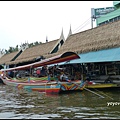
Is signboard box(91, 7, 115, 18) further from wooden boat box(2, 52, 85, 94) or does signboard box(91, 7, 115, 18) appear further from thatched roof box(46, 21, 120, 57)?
wooden boat box(2, 52, 85, 94)

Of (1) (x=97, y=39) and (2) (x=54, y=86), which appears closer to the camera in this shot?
(2) (x=54, y=86)

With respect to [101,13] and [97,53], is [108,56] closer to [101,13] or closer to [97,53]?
[97,53]

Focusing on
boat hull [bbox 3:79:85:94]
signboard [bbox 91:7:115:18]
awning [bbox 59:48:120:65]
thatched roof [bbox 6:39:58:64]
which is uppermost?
signboard [bbox 91:7:115:18]

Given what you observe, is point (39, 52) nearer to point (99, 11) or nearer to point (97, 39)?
point (97, 39)

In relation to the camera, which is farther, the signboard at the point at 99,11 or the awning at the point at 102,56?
the signboard at the point at 99,11

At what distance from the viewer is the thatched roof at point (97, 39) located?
11500mm

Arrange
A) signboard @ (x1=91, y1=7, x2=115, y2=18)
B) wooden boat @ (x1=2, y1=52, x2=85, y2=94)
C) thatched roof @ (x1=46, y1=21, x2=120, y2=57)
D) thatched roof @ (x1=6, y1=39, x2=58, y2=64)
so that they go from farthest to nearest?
signboard @ (x1=91, y1=7, x2=115, y2=18), thatched roof @ (x1=6, y1=39, x2=58, y2=64), thatched roof @ (x1=46, y1=21, x2=120, y2=57), wooden boat @ (x1=2, y1=52, x2=85, y2=94)

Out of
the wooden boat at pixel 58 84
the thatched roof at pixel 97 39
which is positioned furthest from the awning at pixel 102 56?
the wooden boat at pixel 58 84

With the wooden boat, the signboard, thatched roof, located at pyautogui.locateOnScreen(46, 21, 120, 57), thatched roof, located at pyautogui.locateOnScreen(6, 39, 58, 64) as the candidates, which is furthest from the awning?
the signboard

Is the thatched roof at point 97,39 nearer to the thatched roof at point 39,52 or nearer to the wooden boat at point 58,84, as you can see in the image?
the wooden boat at point 58,84

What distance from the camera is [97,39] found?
13.0 meters

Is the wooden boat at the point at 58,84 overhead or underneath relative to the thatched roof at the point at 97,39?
underneath

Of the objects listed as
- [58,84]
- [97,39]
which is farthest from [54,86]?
[97,39]

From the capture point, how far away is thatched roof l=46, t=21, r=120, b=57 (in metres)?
11.5
